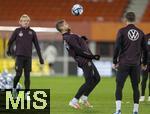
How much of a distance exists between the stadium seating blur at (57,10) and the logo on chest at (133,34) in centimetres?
2289

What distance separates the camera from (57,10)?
35031 millimetres

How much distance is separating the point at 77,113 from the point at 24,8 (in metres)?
23.2

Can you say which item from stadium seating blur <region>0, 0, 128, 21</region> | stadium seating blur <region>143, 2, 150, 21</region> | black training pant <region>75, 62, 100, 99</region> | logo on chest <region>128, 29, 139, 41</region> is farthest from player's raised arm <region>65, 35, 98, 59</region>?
stadium seating blur <region>143, 2, 150, 21</region>

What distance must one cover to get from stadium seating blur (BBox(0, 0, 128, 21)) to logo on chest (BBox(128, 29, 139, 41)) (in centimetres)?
2289

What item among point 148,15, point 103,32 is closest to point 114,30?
point 103,32

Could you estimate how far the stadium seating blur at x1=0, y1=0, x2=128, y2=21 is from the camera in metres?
34.6

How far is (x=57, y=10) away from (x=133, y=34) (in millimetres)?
23825

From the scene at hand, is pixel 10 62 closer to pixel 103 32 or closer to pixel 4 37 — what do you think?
pixel 4 37

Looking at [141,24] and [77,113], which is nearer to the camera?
[77,113]

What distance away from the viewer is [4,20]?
33625 mm

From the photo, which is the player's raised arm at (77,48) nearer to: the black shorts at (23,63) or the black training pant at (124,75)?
the black training pant at (124,75)

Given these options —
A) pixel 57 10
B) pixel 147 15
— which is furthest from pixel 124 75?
pixel 147 15

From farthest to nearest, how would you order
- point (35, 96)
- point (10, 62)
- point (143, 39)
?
point (10, 62)
point (143, 39)
point (35, 96)

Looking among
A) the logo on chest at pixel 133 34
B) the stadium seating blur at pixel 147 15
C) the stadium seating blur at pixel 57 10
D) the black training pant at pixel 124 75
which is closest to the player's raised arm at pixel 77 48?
the black training pant at pixel 124 75
